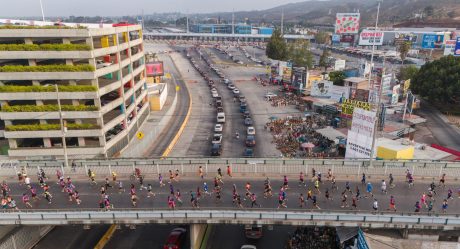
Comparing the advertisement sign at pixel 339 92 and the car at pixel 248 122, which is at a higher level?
the advertisement sign at pixel 339 92

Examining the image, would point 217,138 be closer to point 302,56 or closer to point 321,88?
point 321,88

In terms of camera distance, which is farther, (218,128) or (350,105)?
(218,128)

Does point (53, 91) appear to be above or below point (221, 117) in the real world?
above

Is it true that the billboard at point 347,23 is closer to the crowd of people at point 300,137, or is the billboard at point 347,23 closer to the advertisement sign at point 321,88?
the advertisement sign at point 321,88

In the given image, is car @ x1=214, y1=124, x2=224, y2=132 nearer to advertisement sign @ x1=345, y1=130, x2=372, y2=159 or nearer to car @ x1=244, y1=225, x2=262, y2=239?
advertisement sign @ x1=345, y1=130, x2=372, y2=159

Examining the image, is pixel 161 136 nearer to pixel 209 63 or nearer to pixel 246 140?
pixel 246 140

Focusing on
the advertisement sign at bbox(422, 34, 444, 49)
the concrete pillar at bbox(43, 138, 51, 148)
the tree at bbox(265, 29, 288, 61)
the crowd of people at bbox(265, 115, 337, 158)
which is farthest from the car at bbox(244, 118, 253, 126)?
the advertisement sign at bbox(422, 34, 444, 49)

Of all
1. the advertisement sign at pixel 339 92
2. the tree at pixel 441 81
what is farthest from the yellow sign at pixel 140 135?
the tree at pixel 441 81

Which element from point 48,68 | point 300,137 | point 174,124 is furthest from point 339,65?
point 48,68
